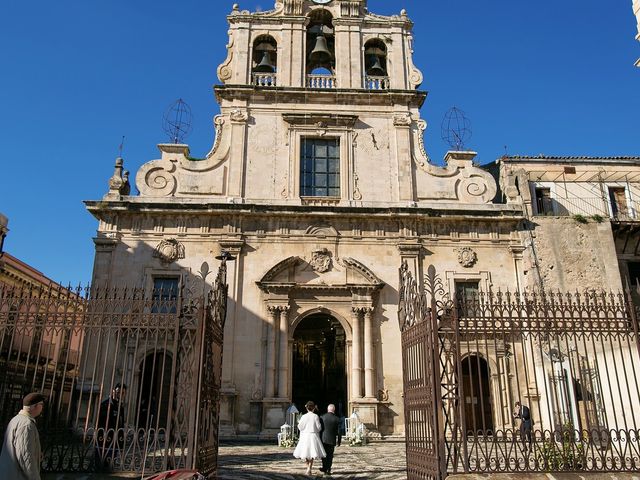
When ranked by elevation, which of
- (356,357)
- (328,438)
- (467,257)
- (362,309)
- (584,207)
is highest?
(584,207)

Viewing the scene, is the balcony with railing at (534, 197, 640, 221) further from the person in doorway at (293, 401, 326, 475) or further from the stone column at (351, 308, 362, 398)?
the person in doorway at (293, 401, 326, 475)

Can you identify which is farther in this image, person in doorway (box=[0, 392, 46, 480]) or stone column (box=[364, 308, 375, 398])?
stone column (box=[364, 308, 375, 398])

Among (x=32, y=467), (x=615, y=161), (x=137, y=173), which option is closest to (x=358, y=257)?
(x=137, y=173)

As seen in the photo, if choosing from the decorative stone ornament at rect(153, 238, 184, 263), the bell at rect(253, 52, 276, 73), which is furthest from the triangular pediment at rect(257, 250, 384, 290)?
the bell at rect(253, 52, 276, 73)

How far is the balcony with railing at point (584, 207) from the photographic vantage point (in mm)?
20266

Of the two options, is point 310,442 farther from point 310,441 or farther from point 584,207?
point 584,207

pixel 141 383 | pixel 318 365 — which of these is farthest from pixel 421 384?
pixel 318 365

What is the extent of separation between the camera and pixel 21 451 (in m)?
5.29

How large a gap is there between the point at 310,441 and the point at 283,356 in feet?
22.8

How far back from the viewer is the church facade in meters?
16.9

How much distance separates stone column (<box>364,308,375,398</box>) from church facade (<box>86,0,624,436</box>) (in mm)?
41

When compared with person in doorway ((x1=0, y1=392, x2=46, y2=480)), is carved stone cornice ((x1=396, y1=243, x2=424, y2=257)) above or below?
above

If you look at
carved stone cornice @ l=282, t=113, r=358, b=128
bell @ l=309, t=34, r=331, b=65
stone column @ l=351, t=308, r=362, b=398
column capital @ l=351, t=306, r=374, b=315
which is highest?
bell @ l=309, t=34, r=331, b=65

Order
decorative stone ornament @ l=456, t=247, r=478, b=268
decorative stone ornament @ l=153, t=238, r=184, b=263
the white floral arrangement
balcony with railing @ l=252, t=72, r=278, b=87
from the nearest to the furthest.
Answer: the white floral arrangement → decorative stone ornament @ l=153, t=238, r=184, b=263 → decorative stone ornament @ l=456, t=247, r=478, b=268 → balcony with railing @ l=252, t=72, r=278, b=87
